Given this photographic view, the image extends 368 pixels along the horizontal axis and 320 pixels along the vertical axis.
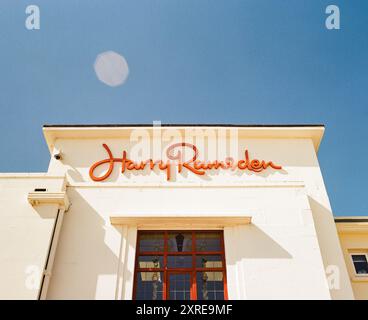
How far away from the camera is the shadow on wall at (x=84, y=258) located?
829 centimetres

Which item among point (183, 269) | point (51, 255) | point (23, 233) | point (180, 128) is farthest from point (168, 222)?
point (180, 128)

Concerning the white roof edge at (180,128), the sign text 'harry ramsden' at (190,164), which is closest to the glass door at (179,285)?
the sign text 'harry ramsden' at (190,164)

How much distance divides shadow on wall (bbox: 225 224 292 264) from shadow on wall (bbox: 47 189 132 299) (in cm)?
279

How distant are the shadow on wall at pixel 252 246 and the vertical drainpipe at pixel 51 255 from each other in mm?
4448

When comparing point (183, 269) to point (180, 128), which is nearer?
point (183, 269)

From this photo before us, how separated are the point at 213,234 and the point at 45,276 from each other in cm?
439

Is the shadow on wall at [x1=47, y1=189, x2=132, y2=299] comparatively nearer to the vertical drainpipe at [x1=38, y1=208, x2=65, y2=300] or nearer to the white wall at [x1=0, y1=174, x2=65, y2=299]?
the vertical drainpipe at [x1=38, y1=208, x2=65, y2=300]

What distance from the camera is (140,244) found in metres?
9.33

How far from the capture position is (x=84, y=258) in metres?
8.80

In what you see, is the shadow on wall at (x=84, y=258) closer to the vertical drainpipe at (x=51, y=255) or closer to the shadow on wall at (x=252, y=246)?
the vertical drainpipe at (x=51, y=255)

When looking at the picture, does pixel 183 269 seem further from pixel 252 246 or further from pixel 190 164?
pixel 190 164

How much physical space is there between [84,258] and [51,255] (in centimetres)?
81

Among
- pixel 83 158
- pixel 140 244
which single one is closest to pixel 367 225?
pixel 140 244
